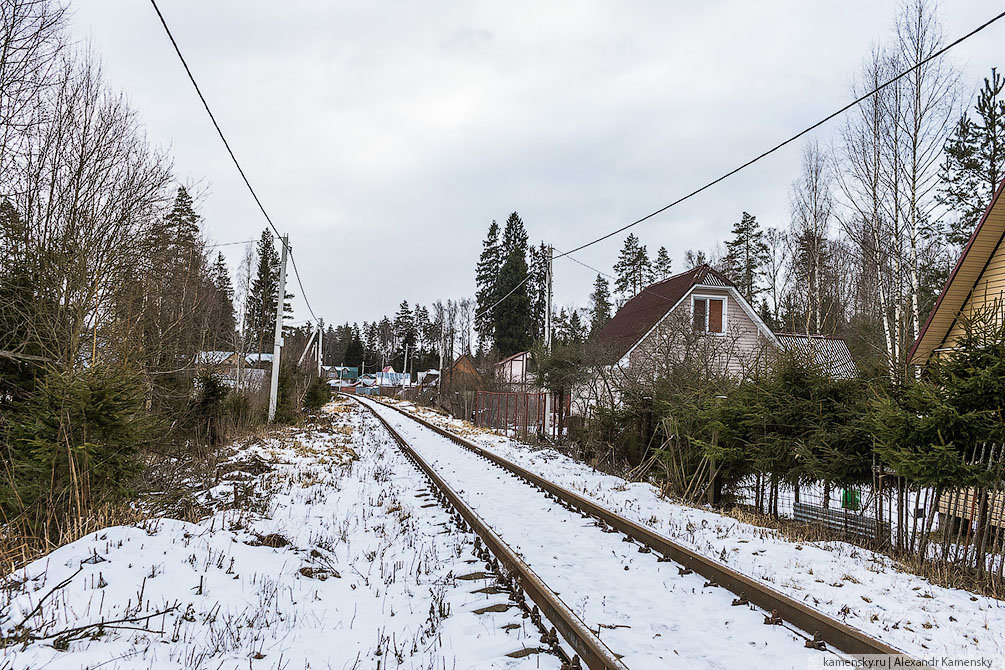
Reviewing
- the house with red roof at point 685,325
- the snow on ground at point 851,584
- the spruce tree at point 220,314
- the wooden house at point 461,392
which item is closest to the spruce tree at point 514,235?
the wooden house at point 461,392

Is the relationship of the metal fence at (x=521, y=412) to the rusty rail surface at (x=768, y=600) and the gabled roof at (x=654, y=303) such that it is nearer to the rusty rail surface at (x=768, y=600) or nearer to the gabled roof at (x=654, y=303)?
the gabled roof at (x=654, y=303)

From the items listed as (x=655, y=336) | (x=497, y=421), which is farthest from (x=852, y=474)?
(x=497, y=421)

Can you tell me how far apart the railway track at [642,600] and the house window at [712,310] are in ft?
63.5

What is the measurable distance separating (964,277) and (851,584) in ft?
27.8

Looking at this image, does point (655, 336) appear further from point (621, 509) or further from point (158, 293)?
point (158, 293)

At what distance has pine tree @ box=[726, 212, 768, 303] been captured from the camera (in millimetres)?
46853

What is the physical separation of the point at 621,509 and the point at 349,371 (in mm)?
122965

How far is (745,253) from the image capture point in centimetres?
4859

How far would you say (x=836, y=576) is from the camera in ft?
19.5

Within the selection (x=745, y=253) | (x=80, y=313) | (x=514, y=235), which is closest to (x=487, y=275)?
(x=514, y=235)

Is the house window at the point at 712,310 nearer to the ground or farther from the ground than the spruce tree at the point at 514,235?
nearer to the ground

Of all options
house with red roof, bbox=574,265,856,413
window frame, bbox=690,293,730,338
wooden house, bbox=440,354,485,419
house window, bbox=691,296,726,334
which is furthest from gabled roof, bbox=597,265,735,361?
wooden house, bbox=440,354,485,419

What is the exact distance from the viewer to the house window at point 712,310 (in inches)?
1046

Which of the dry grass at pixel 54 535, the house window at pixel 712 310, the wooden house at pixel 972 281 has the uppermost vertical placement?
the house window at pixel 712 310
